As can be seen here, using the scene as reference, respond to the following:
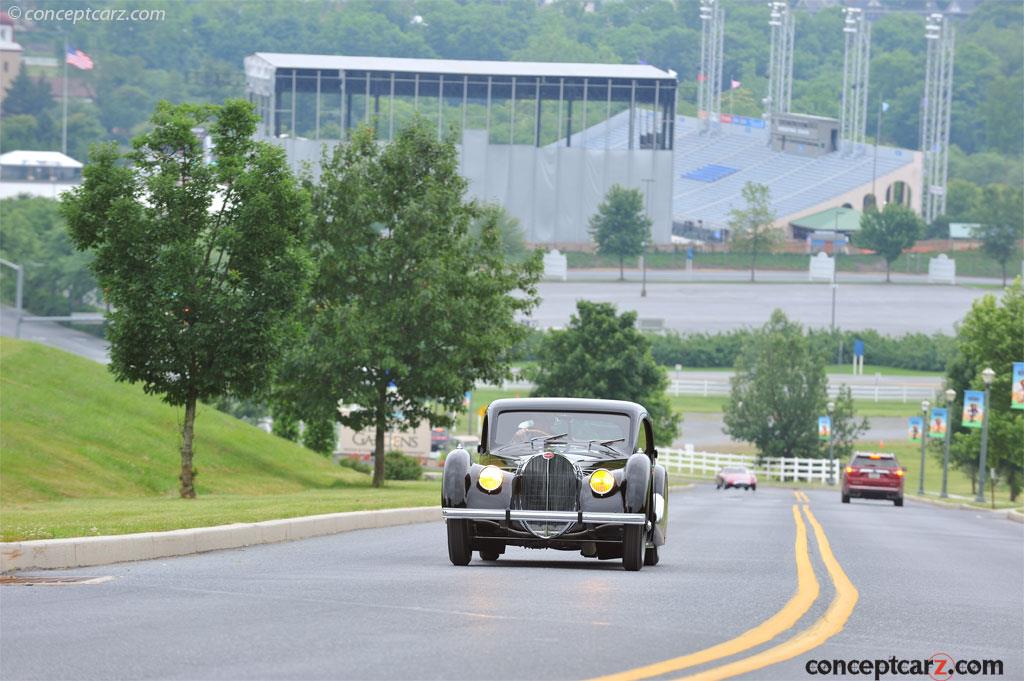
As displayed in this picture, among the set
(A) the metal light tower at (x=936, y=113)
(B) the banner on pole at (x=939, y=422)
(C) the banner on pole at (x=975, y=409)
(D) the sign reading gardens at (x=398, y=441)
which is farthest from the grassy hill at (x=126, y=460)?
(A) the metal light tower at (x=936, y=113)

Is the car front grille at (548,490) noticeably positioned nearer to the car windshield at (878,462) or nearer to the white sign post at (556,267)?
the car windshield at (878,462)

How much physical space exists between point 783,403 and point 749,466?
18.0 feet

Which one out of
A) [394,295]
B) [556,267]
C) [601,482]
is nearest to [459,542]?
[601,482]

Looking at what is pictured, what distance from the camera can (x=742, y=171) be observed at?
176m

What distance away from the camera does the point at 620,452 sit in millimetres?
15375

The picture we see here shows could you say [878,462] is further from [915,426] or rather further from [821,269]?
[821,269]

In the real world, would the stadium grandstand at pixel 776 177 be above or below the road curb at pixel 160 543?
above

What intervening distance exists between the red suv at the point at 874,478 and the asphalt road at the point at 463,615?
2787 centimetres

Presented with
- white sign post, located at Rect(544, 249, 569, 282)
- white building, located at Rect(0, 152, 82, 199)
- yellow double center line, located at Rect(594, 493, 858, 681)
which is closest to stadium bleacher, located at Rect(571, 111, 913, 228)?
white sign post, located at Rect(544, 249, 569, 282)

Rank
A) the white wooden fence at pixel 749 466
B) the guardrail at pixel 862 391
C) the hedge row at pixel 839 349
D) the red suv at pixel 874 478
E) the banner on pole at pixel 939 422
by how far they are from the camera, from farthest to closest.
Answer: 1. the hedge row at pixel 839 349
2. the guardrail at pixel 862 391
3. the white wooden fence at pixel 749 466
4. the banner on pole at pixel 939 422
5. the red suv at pixel 874 478

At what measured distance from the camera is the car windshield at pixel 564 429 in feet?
50.8

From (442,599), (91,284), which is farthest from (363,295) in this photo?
(91,284)

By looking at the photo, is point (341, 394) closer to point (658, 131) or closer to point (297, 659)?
point (297, 659)

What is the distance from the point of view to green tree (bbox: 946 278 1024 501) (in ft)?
191
